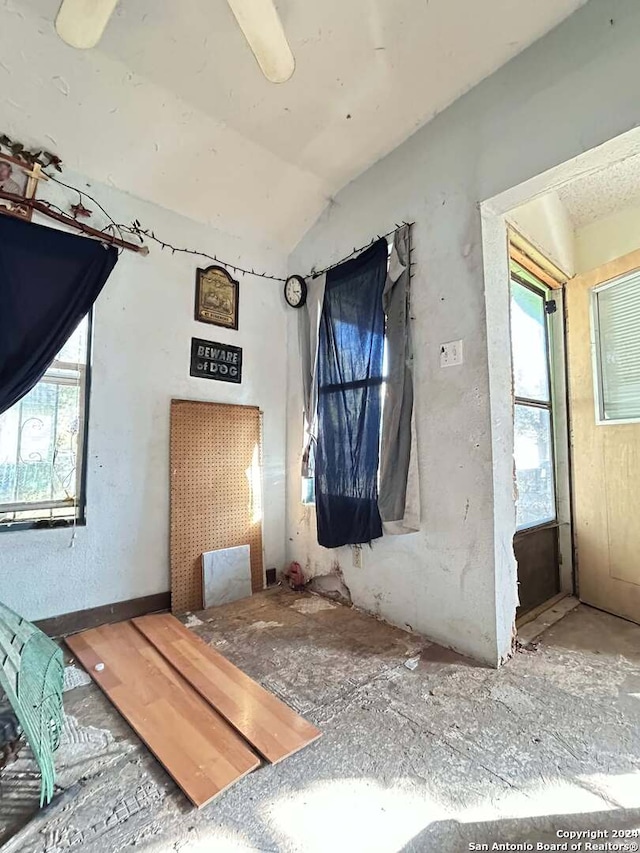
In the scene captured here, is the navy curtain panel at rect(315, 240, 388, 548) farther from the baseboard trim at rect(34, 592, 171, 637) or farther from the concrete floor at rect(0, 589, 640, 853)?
the baseboard trim at rect(34, 592, 171, 637)

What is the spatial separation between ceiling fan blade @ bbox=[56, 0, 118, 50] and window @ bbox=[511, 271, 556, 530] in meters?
2.48

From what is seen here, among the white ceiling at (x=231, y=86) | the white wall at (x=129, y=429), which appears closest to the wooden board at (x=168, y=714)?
the white wall at (x=129, y=429)

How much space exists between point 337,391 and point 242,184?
5.34 feet

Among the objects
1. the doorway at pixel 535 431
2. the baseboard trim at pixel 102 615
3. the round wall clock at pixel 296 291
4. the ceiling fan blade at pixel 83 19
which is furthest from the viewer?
the round wall clock at pixel 296 291

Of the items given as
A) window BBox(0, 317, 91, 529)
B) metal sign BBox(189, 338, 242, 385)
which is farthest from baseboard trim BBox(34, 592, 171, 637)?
metal sign BBox(189, 338, 242, 385)

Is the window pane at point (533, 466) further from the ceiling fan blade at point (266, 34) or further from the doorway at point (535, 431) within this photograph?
the ceiling fan blade at point (266, 34)

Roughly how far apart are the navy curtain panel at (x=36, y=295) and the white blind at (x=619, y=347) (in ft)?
11.0

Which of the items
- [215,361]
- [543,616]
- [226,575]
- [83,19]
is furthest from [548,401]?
[83,19]

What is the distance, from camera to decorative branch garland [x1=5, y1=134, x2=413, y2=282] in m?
2.13

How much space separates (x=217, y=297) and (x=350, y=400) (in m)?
1.29

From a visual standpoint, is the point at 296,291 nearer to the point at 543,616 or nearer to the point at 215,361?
the point at 215,361

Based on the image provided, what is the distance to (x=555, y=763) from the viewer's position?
1.32 m

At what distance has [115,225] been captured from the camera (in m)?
2.51

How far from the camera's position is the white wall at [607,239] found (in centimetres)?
278
